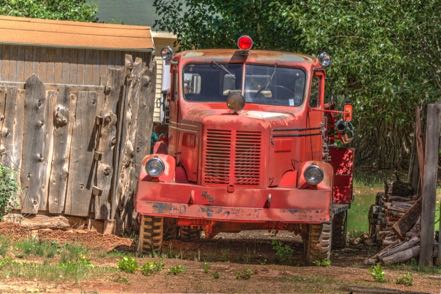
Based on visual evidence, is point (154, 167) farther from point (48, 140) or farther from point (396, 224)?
point (396, 224)

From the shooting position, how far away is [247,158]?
13.8m

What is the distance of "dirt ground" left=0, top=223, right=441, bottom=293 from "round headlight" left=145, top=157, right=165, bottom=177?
950mm

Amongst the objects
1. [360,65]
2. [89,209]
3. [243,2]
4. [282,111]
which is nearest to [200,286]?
[282,111]

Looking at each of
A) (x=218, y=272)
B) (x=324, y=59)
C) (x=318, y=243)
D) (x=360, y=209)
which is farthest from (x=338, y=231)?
(x=360, y=209)

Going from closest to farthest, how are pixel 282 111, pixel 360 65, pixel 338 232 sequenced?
pixel 282 111 < pixel 338 232 < pixel 360 65

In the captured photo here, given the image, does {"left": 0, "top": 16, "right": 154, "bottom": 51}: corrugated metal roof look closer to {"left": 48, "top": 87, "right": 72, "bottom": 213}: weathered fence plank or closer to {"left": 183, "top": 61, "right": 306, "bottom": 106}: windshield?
{"left": 48, "top": 87, "right": 72, "bottom": 213}: weathered fence plank

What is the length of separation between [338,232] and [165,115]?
3096mm

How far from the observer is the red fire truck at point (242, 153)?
1356 centimetres

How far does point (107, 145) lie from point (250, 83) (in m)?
→ 2.31

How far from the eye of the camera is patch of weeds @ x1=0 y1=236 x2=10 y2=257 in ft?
41.5

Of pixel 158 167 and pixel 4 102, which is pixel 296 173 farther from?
pixel 4 102

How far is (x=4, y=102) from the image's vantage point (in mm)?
15891

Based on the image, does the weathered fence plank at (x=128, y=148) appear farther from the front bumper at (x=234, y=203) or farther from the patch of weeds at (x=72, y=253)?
the front bumper at (x=234, y=203)

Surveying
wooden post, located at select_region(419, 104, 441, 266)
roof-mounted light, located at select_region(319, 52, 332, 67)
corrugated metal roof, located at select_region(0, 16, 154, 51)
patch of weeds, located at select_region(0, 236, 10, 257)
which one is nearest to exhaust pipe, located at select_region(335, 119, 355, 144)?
roof-mounted light, located at select_region(319, 52, 332, 67)
